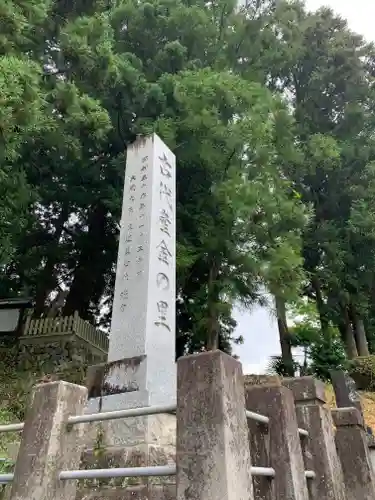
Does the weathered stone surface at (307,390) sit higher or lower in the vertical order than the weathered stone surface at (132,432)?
higher

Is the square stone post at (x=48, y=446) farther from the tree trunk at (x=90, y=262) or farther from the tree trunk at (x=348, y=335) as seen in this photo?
the tree trunk at (x=348, y=335)

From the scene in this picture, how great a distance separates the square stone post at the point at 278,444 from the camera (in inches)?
75.8

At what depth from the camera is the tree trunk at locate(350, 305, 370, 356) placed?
11797mm

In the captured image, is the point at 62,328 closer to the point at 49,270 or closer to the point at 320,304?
the point at 49,270

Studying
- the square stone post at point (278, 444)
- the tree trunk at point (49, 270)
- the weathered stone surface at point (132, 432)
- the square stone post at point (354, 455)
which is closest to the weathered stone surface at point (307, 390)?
the square stone post at point (354, 455)

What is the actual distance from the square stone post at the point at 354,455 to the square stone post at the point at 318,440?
0.46ft

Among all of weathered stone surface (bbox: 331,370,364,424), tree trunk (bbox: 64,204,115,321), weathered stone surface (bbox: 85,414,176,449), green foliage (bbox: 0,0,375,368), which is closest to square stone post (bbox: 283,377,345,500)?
weathered stone surface (bbox: 85,414,176,449)

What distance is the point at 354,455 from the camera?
2721 mm

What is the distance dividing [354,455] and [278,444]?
3.46ft

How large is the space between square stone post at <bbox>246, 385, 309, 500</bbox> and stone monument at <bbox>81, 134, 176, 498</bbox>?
31.4 inches

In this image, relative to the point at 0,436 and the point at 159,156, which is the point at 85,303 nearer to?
the point at 0,436

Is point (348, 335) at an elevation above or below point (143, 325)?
above

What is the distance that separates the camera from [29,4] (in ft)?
19.6

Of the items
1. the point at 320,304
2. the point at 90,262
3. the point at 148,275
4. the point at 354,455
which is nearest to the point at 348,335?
the point at 320,304
